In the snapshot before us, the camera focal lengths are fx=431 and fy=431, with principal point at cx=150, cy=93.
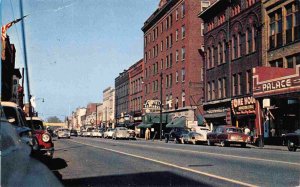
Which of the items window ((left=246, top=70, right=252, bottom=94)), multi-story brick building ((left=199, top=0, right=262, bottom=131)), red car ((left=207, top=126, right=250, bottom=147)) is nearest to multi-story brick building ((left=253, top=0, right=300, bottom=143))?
multi-story brick building ((left=199, top=0, right=262, bottom=131))

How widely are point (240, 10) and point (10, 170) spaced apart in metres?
40.9

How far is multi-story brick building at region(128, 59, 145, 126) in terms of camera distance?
256ft

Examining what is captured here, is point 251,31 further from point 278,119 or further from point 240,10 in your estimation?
point 278,119

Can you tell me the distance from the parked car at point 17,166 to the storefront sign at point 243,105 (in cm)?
3578

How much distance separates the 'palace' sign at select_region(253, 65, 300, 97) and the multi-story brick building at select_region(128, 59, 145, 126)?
144 ft

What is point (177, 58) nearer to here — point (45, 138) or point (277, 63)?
point (277, 63)

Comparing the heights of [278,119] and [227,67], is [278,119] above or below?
below

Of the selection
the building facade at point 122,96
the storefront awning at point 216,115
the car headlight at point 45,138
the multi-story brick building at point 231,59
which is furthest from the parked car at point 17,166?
the building facade at point 122,96

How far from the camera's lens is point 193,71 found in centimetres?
5519

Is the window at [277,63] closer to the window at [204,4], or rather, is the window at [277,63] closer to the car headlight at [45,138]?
the window at [204,4]

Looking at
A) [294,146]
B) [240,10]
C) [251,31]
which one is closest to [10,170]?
[294,146]

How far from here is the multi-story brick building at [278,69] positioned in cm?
3130

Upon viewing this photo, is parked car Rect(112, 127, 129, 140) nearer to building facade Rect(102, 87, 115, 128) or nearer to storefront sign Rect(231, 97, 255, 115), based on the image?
storefront sign Rect(231, 97, 255, 115)

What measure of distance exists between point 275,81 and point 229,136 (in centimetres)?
516
